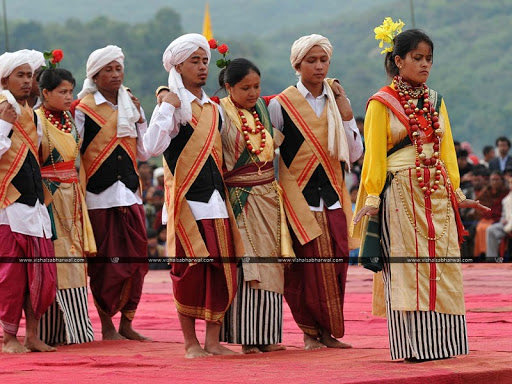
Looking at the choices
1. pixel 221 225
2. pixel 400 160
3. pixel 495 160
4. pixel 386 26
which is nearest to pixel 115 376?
pixel 221 225

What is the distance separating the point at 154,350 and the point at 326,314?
117cm

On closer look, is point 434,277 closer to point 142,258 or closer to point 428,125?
point 428,125

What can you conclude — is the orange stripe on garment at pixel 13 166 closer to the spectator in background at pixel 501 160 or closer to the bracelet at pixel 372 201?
the bracelet at pixel 372 201

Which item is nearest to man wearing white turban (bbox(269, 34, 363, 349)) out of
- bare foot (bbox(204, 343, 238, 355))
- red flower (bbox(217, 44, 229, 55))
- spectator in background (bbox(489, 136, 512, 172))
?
red flower (bbox(217, 44, 229, 55))

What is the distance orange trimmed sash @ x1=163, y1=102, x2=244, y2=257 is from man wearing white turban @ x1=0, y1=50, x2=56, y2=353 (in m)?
1.02

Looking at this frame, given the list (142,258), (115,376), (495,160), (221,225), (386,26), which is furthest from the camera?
(495,160)

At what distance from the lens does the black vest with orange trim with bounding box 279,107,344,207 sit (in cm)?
823

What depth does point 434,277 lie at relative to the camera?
7000 millimetres

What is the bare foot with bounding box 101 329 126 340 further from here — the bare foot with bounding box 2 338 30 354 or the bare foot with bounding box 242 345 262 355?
the bare foot with bounding box 242 345 262 355

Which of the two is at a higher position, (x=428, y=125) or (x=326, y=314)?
(x=428, y=125)

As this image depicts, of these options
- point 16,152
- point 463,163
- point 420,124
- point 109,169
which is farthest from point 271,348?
point 463,163

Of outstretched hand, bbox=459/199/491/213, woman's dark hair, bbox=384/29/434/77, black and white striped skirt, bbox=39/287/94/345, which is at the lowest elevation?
black and white striped skirt, bbox=39/287/94/345

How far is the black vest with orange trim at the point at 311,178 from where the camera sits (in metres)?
8.23

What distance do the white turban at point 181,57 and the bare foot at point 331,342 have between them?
168 centimetres
